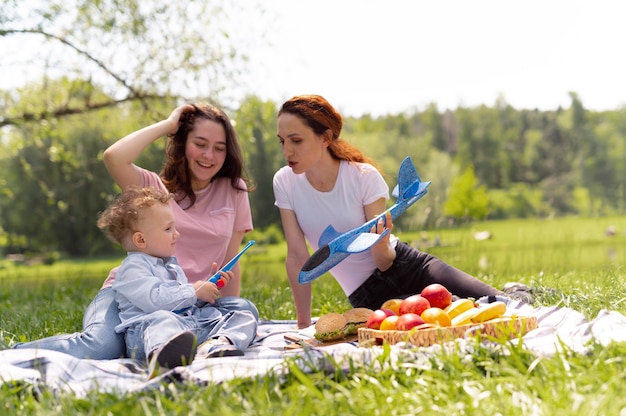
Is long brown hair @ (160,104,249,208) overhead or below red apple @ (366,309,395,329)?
overhead

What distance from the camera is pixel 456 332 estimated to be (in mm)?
2676

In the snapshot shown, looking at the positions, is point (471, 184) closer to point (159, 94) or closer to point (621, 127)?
point (621, 127)

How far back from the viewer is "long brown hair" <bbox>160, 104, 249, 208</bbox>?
4.05 meters

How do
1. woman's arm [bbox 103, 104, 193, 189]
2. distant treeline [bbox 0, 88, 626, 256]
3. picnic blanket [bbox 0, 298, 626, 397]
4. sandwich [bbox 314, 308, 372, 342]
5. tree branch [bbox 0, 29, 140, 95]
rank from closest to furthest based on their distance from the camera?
picnic blanket [bbox 0, 298, 626, 397] → sandwich [bbox 314, 308, 372, 342] → woman's arm [bbox 103, 104, 193, 189] → tree branch [bbox 0, 29, 140, 95] → distant treeline [bbox 0, 88, 626, 256]

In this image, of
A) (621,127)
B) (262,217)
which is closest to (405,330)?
(262,217)

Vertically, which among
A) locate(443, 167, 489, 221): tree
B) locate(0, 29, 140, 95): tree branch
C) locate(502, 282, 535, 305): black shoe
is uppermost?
locate(0, 29, 140, 95): tree branch

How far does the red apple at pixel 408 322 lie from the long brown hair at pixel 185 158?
5.88 ft

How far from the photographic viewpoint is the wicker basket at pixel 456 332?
259 cm

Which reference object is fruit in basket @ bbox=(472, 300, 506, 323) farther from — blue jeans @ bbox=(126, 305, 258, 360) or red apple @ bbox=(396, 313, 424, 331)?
blue jeans @ bbox=(126, 305, 258, 360)

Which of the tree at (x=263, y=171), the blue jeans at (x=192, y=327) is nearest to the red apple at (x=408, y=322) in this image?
the blue jeans at (x=192, y=327)

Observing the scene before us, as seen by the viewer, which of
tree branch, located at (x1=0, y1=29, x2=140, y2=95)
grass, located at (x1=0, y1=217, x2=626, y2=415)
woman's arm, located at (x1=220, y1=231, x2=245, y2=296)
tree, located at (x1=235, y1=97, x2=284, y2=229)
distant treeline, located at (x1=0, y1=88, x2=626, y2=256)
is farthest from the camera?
distant treeline, located at (x1=0, y1=88, x2=626, y2=256)

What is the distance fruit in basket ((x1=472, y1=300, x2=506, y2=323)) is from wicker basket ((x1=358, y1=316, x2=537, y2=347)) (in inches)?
2.0

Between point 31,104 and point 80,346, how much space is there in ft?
22.9

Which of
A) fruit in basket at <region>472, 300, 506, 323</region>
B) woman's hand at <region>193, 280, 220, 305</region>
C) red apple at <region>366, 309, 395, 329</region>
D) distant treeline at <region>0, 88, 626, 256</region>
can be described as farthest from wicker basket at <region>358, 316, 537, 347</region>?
distant treeline at <region>0, 88, 626, 256</region>
